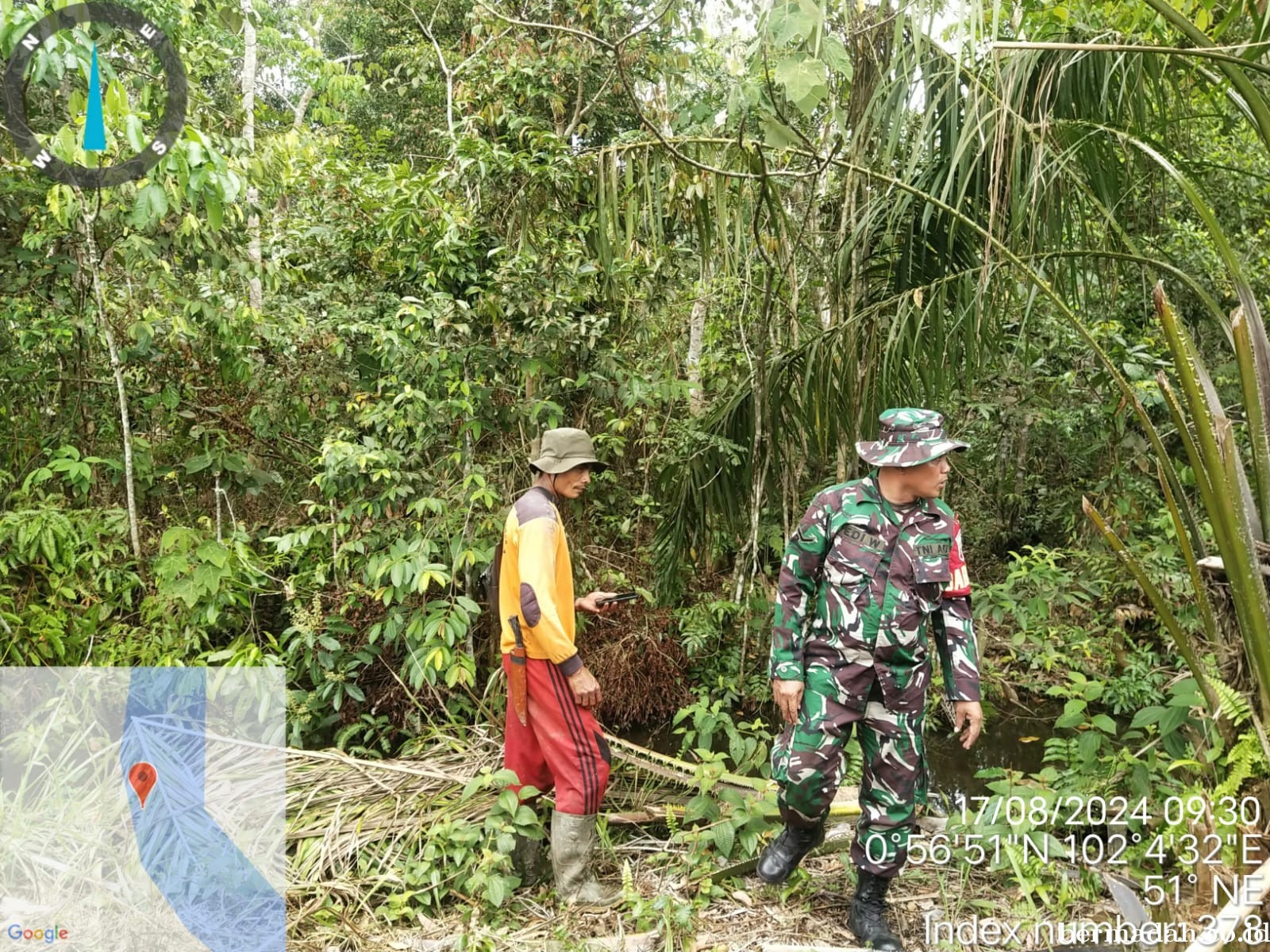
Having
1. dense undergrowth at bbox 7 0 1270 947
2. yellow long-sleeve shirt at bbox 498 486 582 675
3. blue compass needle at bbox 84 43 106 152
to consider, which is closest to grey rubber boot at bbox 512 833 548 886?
dense undergrowth at bbox 7 0 1270 947

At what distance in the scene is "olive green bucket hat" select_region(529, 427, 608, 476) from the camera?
2.82m

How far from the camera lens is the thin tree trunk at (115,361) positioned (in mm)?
4066

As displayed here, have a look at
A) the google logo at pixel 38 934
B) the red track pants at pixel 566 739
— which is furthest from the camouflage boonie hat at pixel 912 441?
the google logo at pixel 38 934

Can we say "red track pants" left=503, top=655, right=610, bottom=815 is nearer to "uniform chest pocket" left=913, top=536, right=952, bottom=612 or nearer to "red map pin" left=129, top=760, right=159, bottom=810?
"uniform chest pocket" left=913, top=536, right=952, bottom=612

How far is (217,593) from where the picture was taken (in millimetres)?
3990

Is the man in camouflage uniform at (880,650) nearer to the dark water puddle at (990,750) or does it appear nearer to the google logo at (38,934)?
the dark water puddle at (990,750)

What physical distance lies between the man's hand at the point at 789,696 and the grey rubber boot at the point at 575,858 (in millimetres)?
771

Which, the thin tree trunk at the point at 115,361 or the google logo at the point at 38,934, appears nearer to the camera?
the google logo at the point at 38,934

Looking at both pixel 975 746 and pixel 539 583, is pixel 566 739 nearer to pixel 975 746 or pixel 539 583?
pixel 539 583

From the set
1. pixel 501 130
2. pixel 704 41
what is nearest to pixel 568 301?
pixel 501 130

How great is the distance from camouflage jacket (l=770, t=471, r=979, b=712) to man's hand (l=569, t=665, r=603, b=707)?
61 cm

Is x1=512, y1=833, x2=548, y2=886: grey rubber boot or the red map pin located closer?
x1=512, y1=833, x2=548, y2=886: grey rubber boot
